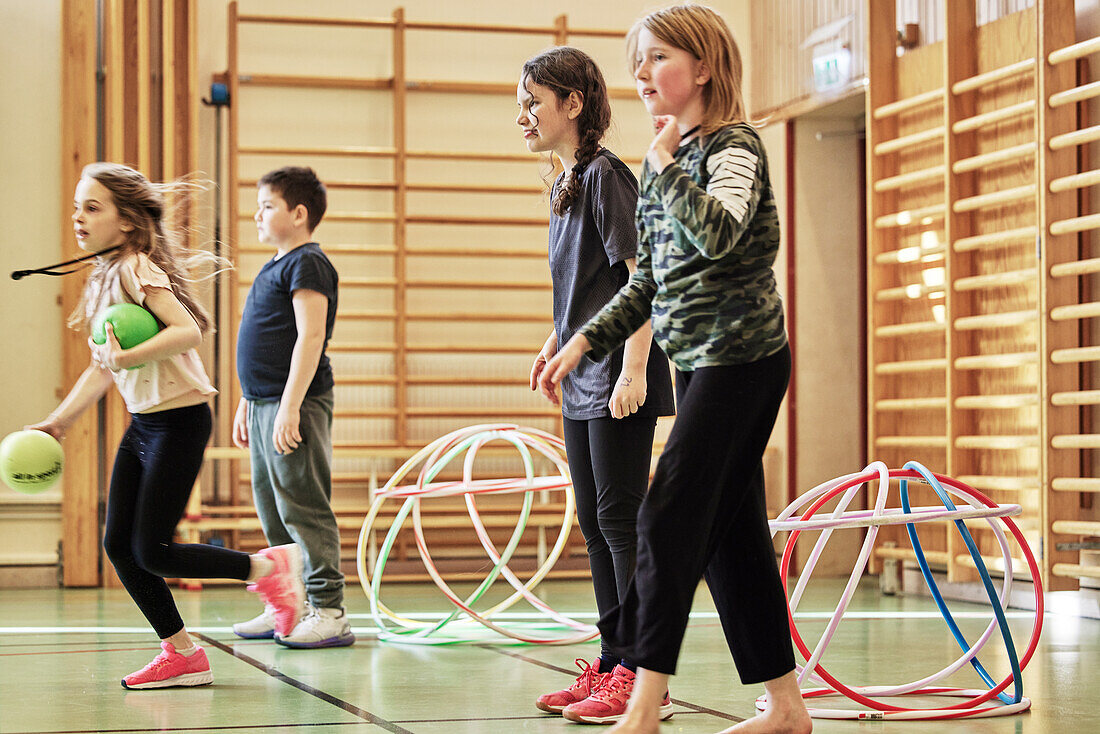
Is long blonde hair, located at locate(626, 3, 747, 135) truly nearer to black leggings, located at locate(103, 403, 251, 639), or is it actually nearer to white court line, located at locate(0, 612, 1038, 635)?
black leggings, located at locate(103, 403, 251, 639)

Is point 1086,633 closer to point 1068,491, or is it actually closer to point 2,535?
point 1068,491

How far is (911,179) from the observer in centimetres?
552

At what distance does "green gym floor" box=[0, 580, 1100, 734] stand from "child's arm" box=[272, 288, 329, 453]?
624mm

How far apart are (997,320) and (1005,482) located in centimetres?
64

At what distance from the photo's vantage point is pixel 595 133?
275 cm

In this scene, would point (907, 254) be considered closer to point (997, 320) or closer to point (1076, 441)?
point (997, 320)

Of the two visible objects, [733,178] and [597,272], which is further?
[597,272]

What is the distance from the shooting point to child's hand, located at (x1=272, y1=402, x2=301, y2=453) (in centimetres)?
364

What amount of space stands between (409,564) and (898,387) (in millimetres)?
2517

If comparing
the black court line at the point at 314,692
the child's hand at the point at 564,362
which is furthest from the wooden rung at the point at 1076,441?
the child's hand at the point at 564,362

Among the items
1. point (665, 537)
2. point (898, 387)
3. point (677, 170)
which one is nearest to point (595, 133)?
point (677, 170)

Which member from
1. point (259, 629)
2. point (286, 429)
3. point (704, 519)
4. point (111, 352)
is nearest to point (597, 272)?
point (704, 519)

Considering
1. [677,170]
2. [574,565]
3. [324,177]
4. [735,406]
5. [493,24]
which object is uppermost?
[493,24]

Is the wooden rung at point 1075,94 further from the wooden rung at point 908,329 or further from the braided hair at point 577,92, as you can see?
the braided hair at point 577,92
